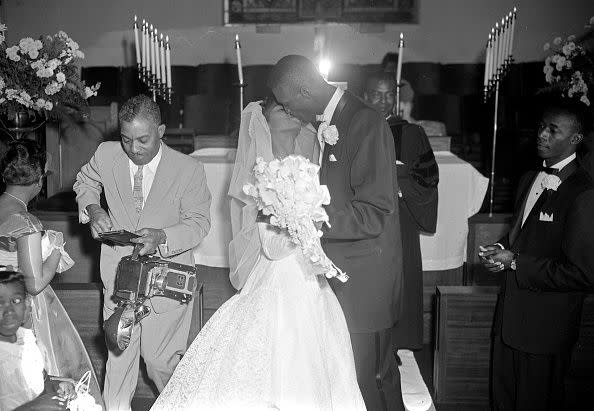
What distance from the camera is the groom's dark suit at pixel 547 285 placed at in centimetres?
297

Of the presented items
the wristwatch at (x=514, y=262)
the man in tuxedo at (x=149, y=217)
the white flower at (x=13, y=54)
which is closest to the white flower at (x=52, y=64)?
the white flower at (x=13, y=54)

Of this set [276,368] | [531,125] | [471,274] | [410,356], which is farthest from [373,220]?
[531,125]

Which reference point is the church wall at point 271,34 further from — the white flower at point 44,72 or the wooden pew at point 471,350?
the wooden pew at point 471,350

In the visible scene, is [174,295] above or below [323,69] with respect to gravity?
below

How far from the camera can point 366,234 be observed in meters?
2.78

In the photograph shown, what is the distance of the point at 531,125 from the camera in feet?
25.6

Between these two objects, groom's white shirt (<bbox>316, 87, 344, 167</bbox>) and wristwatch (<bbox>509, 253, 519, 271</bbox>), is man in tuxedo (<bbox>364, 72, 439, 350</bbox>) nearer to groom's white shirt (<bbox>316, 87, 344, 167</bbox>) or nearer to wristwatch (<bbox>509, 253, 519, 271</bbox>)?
wristwatch (<bbox>509, 253, 519, 271</bbox>)

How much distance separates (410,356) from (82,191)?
7.58 feet

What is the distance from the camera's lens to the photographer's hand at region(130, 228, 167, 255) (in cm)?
305

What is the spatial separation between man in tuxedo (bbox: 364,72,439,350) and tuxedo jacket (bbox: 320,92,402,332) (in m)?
1.12

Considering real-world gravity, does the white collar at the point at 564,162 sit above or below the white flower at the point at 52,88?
below

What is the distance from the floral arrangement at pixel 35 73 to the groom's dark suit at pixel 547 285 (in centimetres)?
291

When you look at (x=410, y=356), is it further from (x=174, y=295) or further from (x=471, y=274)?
(x=174, y=295)

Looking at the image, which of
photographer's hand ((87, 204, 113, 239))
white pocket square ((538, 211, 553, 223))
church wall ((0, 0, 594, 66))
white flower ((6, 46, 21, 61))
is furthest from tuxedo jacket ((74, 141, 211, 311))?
church wall ((0, 0, 594, 66))
